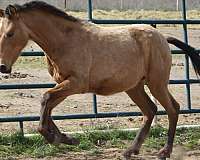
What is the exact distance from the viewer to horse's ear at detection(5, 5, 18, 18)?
5.59 meters

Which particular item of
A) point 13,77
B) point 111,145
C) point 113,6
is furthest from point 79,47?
point 113,6

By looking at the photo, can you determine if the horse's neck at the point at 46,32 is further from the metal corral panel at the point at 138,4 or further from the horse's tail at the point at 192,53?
the metal corral panel at the point at 138,4

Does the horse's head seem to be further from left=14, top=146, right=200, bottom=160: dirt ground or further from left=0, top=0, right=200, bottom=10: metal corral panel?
left=0, top=0, right=200, bottom=10: metal corral panel

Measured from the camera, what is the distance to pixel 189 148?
22.8ft

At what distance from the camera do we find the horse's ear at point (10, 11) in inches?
220

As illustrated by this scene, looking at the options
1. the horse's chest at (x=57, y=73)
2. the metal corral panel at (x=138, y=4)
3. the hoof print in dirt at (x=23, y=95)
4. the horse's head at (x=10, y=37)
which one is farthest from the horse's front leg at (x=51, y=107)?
the metal corral panel at (x=138, y=4)

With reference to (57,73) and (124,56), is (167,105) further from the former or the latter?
(57,73)

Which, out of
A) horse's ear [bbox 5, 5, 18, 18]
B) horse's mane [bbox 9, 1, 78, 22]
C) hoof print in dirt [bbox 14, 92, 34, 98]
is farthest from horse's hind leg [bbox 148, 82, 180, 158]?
hoof print in dirt [bbox 14, 92, 34, 98]

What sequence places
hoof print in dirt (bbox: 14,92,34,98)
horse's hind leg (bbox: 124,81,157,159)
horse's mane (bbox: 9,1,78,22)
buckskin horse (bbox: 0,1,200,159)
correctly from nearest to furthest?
buckskin horse (bbox: 0,1,200,159)
horse's mane (bbox: 9,1,78,22)
horse's hind leg (bbox: 124,81,157,159)
hoof print in dirt (bbox: 14,92,34,98)

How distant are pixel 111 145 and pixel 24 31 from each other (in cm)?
212

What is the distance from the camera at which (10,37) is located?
5.58 metres

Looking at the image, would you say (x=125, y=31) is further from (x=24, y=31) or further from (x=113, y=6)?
(x=113, y=6)

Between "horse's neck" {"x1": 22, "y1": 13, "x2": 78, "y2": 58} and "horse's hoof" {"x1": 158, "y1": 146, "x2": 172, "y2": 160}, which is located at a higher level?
"horse's neck" {"x1": 22, "y1": 13, "x2": 78, "y2": 58}

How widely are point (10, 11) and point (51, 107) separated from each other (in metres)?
1.06
